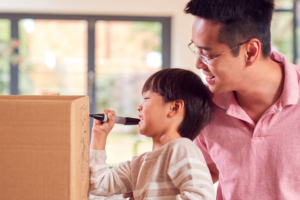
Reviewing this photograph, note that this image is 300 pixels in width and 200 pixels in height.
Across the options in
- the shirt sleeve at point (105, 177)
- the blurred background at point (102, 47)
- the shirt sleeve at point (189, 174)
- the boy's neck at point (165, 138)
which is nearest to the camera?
the shirt sleeve at point (189, 174)

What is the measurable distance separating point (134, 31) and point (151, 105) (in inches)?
103

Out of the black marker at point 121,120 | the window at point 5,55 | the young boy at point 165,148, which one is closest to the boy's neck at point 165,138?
the young boy at point 165,148

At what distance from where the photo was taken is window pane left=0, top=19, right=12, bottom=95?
333 centimetres

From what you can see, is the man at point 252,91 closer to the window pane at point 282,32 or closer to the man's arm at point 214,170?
the man's arm at point 214,170

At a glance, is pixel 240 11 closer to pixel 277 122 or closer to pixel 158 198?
pixel 277 122

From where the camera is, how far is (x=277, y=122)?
97 cm

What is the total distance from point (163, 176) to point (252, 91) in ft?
1.44

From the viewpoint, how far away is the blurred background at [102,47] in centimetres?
328

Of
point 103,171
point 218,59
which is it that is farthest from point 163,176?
point 218,59

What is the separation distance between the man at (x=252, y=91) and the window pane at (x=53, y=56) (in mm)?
2689

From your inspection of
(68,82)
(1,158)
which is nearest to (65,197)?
(1,158)

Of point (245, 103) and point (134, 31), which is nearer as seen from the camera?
point (245, 103)

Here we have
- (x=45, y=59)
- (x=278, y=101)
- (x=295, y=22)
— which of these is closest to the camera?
(x=278, y=101)

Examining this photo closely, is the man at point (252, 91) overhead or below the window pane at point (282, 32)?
below
